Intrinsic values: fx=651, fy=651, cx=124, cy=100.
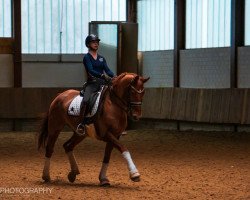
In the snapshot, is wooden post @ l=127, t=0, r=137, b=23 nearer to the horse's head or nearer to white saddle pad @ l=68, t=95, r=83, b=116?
white saddle pad @ l=68, t=95, r=83, b=116

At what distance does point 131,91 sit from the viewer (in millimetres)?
8273

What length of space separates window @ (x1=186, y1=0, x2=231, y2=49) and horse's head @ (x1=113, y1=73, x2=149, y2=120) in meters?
9.21

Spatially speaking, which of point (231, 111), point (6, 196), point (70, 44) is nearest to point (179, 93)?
point (231, 111)

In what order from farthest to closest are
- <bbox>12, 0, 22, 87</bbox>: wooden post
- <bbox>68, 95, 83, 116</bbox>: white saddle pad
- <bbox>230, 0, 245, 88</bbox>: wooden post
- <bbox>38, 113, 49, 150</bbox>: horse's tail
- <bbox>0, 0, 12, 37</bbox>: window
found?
<bbox>0, 0, 12, 37</bbox>: window, <bbox>12, 0, 22, 87</bbox>: wooden post, <bbox>230, 0, 245, 88</bbox>: wooden post, <bbox>38, 113, 49, 150</bbox>: horse's tail, <bbox>68, 95, 83, 116</bbox>: white saddle pad

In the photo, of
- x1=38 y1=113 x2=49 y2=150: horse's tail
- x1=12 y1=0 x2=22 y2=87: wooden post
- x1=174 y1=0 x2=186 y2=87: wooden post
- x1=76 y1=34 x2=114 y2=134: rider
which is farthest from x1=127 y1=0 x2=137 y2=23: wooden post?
x1=76 y1=34 x2=114 y2=134: rider

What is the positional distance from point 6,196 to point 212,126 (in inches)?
416

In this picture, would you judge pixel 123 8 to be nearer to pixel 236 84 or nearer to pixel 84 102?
pixel 236 84

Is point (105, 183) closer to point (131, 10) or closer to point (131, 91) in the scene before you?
point (131, 91)

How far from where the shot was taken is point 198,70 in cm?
1841

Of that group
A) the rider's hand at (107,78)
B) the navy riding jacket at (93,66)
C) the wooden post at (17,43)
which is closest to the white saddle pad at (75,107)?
the navy riding jacket at (93,66)

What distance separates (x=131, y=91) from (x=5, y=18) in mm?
11895

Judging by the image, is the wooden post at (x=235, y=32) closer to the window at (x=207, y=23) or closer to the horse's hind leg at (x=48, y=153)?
the window at (x=207, y=23)

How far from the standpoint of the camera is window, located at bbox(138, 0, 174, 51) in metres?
19.6

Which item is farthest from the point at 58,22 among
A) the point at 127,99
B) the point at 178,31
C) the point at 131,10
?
the point at 127,99
